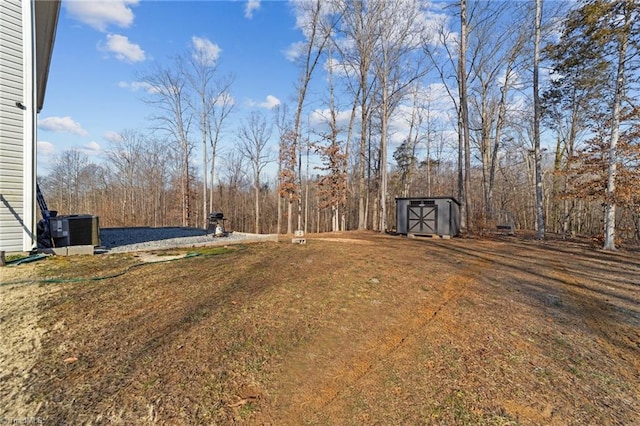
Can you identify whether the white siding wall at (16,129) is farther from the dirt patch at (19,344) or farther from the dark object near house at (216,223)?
the dark object near house at (216,223)

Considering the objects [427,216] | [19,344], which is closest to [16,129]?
[19,344]

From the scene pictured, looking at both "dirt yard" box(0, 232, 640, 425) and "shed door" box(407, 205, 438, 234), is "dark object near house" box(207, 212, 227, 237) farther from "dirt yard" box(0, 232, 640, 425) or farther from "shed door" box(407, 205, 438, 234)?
"shed door" box(407, 205, 438, 234)

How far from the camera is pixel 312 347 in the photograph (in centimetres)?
297

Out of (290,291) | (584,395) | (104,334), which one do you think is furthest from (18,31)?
(584,395)

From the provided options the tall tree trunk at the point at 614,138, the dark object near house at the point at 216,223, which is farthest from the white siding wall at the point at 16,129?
the tall tree trunk at the point at 614,138

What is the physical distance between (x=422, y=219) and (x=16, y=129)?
12.2 m

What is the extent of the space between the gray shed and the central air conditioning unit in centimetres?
1036

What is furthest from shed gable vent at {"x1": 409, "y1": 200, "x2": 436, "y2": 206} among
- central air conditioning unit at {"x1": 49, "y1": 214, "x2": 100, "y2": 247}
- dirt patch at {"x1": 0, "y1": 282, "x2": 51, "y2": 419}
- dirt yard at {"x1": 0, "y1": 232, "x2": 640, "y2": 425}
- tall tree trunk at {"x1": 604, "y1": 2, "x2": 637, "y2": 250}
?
dirt patch at {"x1": 0, "y1": 282, "x2": 51, "y2": 419}

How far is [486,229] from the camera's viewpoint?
13500 mm

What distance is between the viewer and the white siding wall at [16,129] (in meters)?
6.19

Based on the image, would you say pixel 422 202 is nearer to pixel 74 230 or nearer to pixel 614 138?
pixel 614 138

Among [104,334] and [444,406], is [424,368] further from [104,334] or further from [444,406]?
[104,334]

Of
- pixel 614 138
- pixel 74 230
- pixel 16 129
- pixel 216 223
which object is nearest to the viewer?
pixel 16 129

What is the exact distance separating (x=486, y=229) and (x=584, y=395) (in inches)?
488
